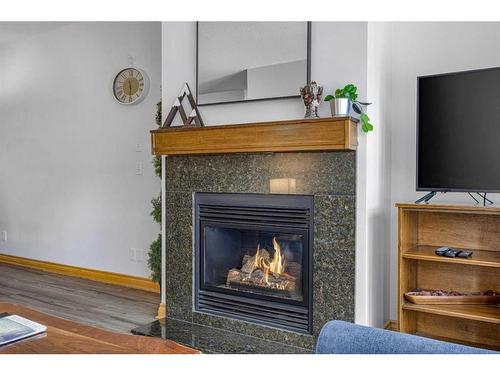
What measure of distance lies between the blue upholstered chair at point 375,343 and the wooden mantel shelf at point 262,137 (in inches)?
63.7

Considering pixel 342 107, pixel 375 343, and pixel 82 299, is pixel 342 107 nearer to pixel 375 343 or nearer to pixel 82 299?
pixel 375 343

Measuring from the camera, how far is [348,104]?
7.76 feet

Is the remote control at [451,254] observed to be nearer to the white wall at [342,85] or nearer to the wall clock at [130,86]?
the white wall at [342,85]

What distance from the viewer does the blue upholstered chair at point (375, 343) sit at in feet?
2.37

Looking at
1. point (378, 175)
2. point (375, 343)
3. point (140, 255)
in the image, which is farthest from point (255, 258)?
point (375, 343)

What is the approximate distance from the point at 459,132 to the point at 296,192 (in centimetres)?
93

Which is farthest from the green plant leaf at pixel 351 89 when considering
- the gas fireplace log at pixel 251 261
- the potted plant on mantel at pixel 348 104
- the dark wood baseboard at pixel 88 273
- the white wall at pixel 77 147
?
the dark wood baseboard at pixel 88 273

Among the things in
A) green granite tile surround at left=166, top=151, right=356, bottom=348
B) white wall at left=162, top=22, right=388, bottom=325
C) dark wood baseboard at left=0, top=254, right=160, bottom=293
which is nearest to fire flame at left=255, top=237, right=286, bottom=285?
green granite tile surround at left=166, top=151, right=356, bottom=348

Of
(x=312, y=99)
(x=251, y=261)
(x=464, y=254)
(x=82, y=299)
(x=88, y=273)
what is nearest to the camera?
(x=464, y=254)

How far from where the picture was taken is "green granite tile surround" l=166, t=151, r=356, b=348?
245 centimetres

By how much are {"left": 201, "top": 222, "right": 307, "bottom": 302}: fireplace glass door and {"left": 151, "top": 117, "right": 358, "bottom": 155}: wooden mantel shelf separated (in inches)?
20.2

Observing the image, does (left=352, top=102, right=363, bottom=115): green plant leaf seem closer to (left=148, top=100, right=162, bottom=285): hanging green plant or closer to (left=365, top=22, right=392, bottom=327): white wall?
(left=365, top=22, right=392, bottom=327): white wall

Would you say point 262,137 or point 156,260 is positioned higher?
point 262,137

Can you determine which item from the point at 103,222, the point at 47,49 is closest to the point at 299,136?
the point at 103,222
